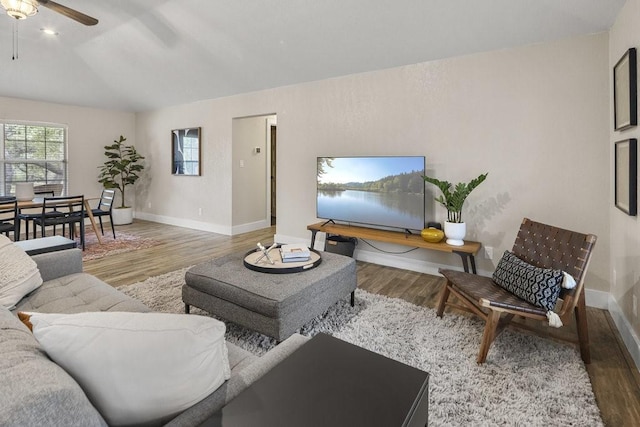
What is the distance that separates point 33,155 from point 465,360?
291 inches

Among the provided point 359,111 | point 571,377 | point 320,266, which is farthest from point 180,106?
point 571,377

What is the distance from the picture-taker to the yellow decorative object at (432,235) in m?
3.33

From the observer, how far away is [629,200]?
2156mm

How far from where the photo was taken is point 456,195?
10.5 ft

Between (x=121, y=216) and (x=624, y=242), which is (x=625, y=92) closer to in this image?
(x=624, y=242)

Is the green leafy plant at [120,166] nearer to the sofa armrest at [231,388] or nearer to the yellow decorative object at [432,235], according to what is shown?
the yellow decorative object at [432,235]

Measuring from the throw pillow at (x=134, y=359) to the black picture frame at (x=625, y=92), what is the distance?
2743 millimetres

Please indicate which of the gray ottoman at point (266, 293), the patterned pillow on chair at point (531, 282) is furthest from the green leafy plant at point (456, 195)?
the gray ottoman at point (266, 293)

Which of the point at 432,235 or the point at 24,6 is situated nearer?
the point at 24,6

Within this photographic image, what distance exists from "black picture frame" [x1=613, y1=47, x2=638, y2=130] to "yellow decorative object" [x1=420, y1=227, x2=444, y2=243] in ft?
5.12

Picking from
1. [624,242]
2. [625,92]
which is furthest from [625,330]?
[625,92]

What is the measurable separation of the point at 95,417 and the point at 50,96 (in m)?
7.02

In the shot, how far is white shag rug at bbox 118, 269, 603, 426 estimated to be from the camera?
1.62 metres

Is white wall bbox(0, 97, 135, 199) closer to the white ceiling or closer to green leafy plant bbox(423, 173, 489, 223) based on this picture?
the white ceiling
